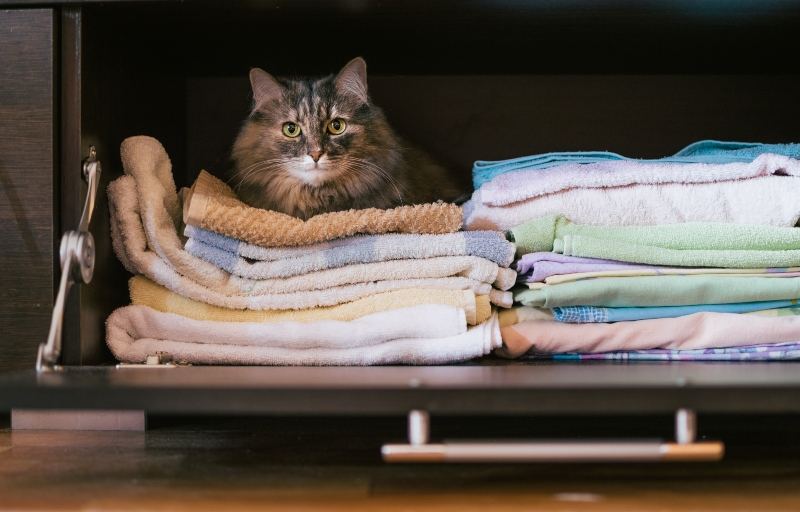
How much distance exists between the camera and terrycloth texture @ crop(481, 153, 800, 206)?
107 cm

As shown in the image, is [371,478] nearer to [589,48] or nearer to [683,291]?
[683,291]

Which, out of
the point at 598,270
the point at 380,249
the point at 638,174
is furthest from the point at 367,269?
the point at 638,174

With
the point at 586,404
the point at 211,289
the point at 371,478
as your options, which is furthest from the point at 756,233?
the point at 211,289

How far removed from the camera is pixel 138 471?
34.7 inches

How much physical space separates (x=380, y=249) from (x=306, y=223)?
0.11m

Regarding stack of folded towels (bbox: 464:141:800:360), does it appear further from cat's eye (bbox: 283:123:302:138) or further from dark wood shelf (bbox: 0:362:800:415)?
cat's eye (bbox: 283:123:302:138)

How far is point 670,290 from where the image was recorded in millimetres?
1004

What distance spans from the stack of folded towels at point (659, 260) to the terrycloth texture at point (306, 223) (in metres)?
0.13

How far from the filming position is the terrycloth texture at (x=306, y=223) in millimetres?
1028

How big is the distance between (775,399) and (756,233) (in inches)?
14.9

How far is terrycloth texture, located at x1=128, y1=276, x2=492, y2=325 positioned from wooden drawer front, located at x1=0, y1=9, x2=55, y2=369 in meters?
0.15

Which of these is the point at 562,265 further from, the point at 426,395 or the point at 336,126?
the point at 336,126

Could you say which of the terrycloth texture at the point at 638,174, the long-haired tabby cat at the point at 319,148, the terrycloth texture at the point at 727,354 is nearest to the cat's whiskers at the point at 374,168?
the long-haired tabby cat at the point at 319,148

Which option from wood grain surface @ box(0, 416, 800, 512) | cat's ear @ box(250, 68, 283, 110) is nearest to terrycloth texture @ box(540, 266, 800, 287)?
wood grain surface @ box(0, 416, 800, 512)
